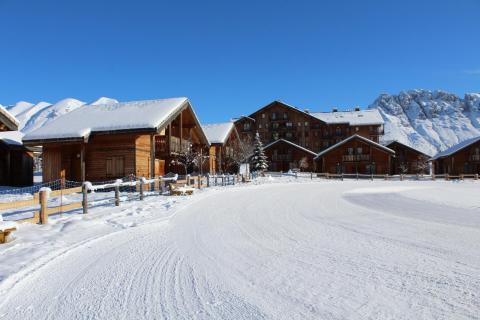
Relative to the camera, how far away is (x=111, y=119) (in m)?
22.8

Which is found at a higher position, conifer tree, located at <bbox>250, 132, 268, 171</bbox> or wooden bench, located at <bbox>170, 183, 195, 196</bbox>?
conifer tree, located at <bbox>250, 132, 268, 171</bbox>

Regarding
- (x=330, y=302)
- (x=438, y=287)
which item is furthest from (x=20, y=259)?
(x=438, y=287)

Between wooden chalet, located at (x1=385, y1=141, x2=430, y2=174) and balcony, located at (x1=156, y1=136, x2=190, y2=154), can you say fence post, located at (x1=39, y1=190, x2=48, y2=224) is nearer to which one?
balcony, located at (x1=156, y1=136, x2=190, y2=154)

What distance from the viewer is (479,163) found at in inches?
2019

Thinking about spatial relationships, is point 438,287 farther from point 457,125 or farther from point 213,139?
point 457,125

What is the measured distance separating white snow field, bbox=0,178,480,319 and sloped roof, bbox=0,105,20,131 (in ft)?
29.8

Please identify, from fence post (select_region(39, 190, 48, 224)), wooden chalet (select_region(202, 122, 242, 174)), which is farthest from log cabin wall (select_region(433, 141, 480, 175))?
fence post (select_region(39, 190, 48, 224))

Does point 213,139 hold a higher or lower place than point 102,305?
higher

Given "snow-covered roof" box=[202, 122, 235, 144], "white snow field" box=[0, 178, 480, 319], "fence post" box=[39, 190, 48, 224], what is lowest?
"white snow field" box=[0, 178, 480, 319]

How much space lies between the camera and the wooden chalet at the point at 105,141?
2144cm

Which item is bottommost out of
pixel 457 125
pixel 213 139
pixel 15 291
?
pixel 15 291

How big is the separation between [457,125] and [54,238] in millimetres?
202101

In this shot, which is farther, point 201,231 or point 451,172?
point 451,172

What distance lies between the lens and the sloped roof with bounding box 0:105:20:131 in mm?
14750
